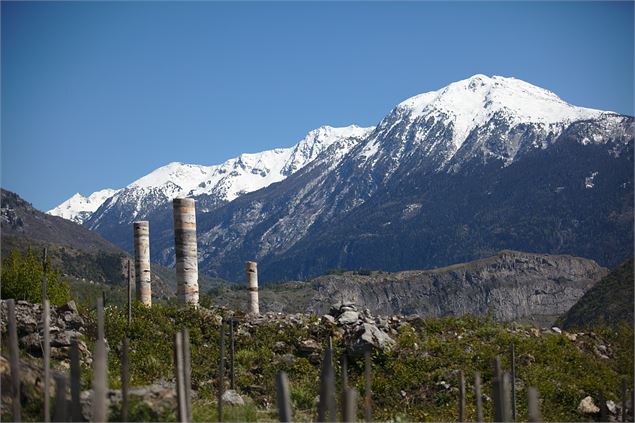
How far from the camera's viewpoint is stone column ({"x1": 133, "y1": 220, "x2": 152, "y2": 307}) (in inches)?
1159

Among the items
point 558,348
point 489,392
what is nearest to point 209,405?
point 489,392

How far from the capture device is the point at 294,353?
21.8m

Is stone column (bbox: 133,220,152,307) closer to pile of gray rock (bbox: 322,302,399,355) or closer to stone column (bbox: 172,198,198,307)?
stone column (bbox: 172,198,198,307)

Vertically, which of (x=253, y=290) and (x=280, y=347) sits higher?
(x=253, y=290)

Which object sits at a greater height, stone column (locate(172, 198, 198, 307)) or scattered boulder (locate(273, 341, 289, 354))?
stone column (locate(172, 198, 198, 307))

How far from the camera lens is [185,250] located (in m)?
29.1

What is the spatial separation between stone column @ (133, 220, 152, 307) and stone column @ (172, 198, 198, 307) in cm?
135

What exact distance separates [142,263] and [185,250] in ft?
6.59

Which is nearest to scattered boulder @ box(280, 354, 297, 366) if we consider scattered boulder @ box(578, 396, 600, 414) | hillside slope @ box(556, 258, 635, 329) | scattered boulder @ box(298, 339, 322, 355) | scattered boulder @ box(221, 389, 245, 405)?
scattered boulder @ box(298, 339, 322, 355)

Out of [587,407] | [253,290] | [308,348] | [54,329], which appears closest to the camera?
[587,407]

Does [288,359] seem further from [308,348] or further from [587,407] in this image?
[587,407]

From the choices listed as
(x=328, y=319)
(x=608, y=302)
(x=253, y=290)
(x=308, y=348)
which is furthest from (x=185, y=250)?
(x=608, y=302)

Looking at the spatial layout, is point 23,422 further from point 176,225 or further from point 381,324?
point 176,225

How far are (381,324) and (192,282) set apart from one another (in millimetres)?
8232
